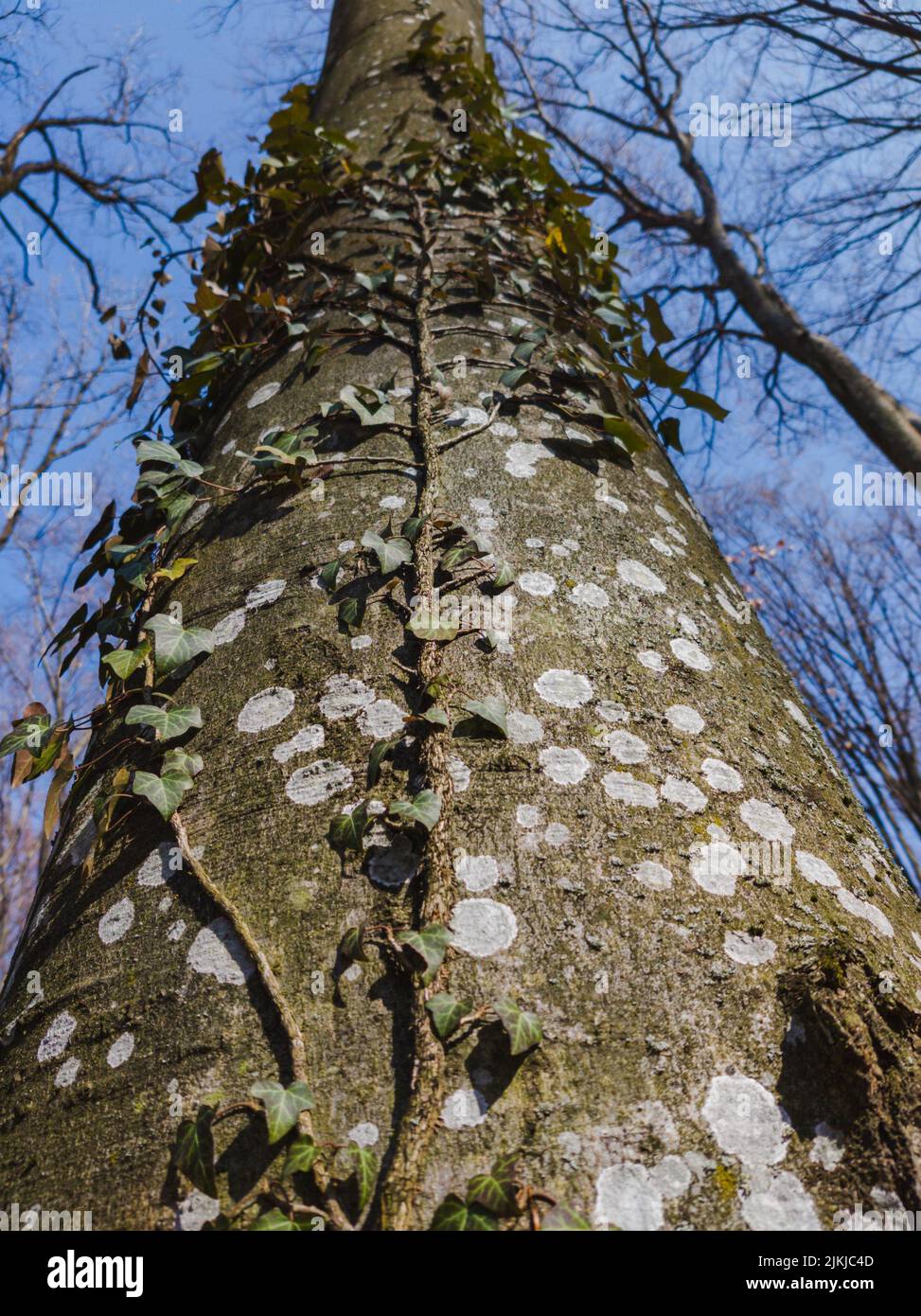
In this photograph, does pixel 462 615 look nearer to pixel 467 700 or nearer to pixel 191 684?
pixel 467 700

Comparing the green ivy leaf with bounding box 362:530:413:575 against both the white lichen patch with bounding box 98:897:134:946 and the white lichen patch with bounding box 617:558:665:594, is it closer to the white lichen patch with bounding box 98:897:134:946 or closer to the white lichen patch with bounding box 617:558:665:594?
the white lichen patch with bounding box 617:558:665:594

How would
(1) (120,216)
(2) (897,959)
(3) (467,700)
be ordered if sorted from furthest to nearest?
(1) (120,216) → (3) (467,700) → (2) (897,959)

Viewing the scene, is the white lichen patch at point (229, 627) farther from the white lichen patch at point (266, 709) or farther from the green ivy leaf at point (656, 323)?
the green ivy leaf at point (656, 323)

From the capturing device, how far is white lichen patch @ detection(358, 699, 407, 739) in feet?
3.76

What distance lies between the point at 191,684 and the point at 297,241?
1.54m

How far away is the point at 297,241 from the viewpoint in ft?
7.61

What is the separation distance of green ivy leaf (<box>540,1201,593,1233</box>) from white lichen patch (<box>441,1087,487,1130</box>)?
0.10m


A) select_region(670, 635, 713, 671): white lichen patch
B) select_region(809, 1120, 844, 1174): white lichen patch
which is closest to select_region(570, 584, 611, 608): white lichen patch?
select_region(670, 635, 713, 671): white lichen patch

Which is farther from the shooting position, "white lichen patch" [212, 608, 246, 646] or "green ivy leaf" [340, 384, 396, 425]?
"green ivy leaf" [340, 384, 396, 425]

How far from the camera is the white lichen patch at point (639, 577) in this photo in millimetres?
1431

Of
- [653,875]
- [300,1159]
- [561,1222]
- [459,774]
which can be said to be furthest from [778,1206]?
[459,774]

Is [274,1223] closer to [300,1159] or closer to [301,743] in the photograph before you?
[300,1159]

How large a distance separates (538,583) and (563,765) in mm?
349
